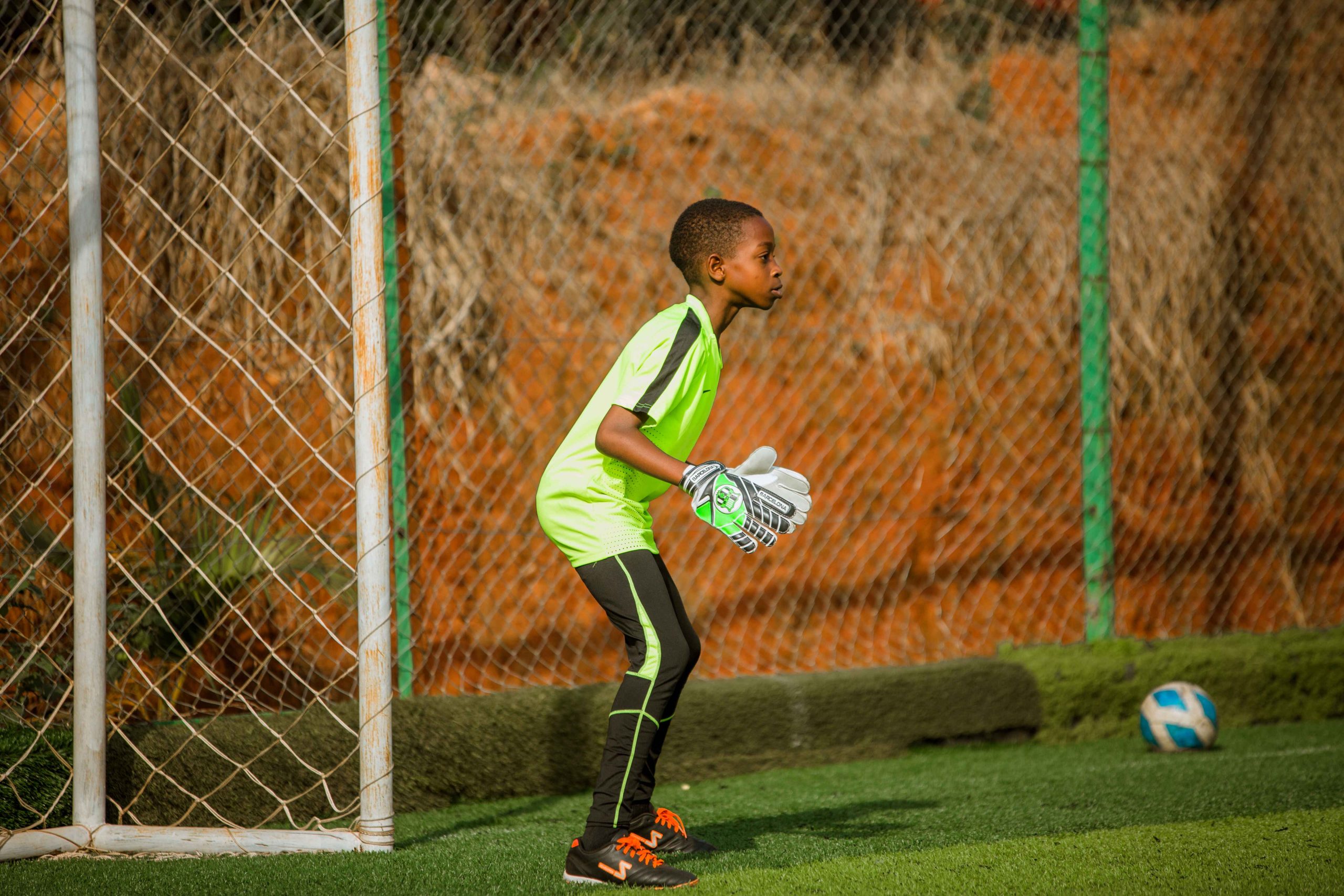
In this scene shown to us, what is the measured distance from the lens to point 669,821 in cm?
330

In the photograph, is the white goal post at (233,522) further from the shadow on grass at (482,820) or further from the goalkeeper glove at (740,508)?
the goalkeeper glove at (740,508)

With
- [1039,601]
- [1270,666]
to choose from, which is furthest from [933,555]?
[1270,666]

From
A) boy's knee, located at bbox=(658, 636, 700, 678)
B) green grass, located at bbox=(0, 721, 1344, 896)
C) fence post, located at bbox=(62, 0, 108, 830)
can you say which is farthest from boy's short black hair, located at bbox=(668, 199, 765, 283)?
fence post, located at bbox=(62, 0, 108, 830)

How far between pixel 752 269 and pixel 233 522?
5.32 ft

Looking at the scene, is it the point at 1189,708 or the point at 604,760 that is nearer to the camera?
the point at 604,760

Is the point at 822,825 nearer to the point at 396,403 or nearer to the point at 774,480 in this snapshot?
the point at 774,480

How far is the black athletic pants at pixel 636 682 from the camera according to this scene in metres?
2.98

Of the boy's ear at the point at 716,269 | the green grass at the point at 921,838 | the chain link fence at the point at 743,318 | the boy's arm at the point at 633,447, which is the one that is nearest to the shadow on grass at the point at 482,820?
the green grass at the point at 921,838

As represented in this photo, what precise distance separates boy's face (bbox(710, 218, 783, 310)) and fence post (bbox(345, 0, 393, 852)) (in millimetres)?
983

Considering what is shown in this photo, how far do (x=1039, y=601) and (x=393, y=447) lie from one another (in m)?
4.02

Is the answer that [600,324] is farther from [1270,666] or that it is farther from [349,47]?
[1270,666]

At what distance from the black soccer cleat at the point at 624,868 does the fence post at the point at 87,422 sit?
4.78 feet

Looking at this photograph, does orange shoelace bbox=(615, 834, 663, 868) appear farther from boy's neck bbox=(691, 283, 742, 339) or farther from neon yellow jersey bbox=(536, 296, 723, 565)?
boy's neck bbox=(691, 283, 742, 339)

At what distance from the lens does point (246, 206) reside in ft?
15.5
